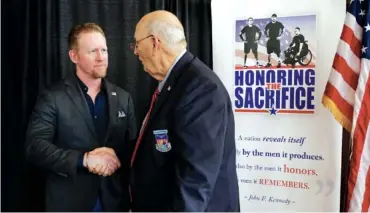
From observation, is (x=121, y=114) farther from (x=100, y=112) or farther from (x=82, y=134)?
(x=82, y=134)

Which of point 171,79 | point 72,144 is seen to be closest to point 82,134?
point 72,144

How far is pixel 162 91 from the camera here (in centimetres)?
172

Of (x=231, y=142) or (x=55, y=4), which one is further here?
(x=55, y=4)

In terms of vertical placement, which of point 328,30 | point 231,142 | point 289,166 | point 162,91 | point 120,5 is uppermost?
point 120,5

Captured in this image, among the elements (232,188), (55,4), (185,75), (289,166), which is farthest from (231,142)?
(55,4)

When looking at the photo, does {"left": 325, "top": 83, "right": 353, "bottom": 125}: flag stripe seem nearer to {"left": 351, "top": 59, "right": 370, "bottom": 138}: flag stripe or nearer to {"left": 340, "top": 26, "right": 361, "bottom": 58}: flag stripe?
{"left": 351, "top": 59, "right": 370, "bottom": 138}: flag stripe

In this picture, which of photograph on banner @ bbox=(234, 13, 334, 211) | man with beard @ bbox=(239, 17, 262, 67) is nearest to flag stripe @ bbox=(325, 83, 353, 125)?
photograph on banner @ bbox=(234, 13, 334, 211)

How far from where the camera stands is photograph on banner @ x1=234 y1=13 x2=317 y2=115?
8.17ft

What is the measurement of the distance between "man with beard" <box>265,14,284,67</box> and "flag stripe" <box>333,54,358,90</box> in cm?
33

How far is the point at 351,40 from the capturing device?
2.36 metres

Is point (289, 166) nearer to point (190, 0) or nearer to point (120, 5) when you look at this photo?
point (190, 0)

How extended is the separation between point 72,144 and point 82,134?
0.25 feet

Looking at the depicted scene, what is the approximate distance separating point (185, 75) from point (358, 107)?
114cm

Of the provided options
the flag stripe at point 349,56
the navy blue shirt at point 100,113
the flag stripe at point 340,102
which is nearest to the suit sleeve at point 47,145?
the navy blue shirt at point 100,113
